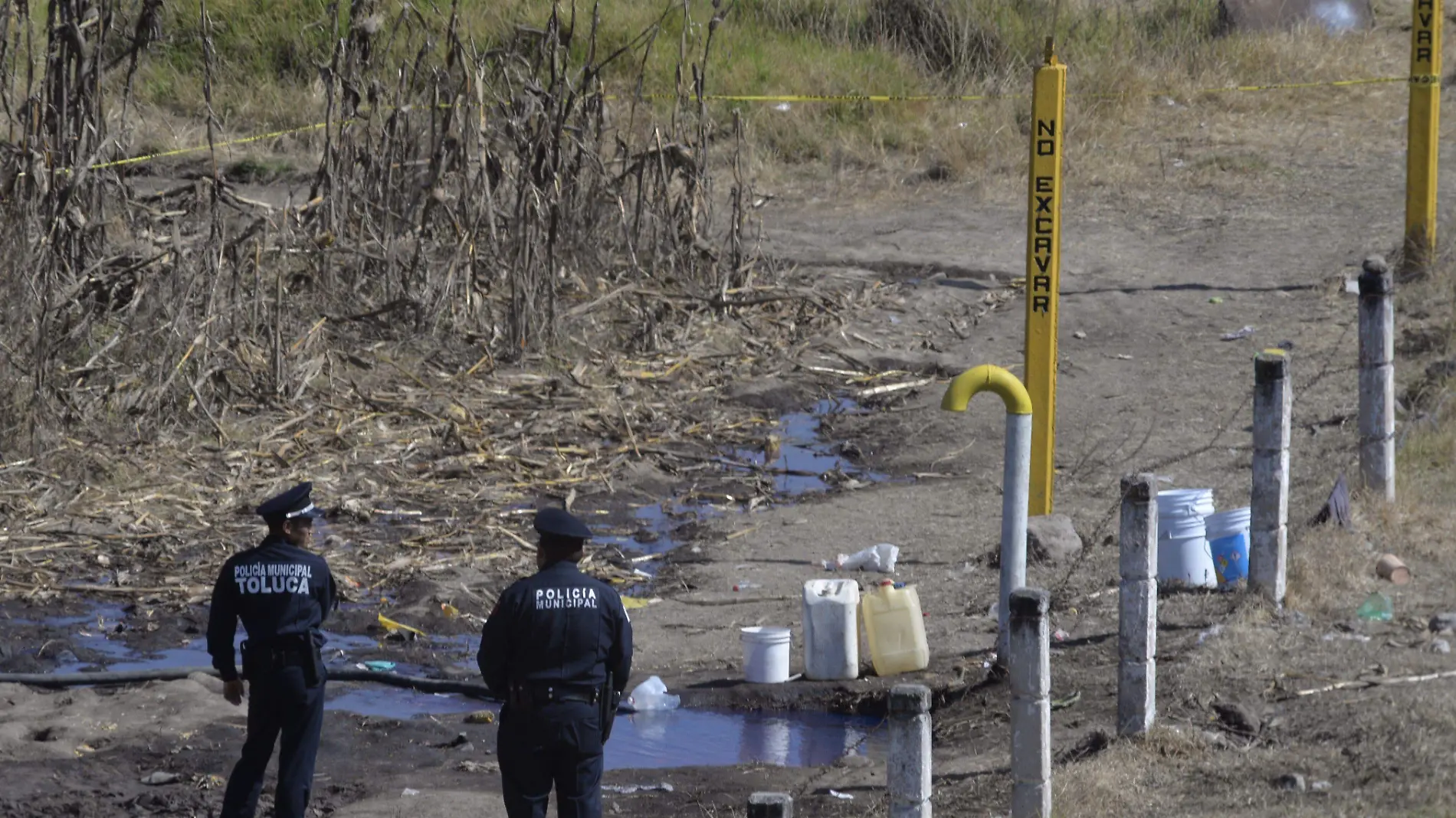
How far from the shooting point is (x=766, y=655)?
7.36 m

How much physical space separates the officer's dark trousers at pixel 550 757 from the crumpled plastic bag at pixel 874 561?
367 cm

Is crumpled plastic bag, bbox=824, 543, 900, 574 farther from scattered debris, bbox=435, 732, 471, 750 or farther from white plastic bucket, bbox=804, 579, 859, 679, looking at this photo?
scattered debris, bbox=435, 732, 471, 750

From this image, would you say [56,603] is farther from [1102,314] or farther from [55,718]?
[1102,314]

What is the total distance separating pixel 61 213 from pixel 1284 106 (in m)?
13.5

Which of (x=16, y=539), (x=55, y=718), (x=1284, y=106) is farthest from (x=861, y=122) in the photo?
(x=55, y=718)

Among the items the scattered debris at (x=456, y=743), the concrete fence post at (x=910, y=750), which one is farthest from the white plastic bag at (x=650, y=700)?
the concrete fence post at (x=910, y=750)

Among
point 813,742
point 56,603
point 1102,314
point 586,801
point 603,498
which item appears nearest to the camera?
point 586,801

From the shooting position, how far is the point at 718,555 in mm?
9305

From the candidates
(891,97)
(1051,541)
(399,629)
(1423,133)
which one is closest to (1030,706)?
(1051,541)

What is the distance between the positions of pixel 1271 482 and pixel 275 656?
384cm

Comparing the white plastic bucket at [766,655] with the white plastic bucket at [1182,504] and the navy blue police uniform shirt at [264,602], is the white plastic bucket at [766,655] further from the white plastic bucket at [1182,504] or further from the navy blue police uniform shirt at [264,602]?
the navy blue police uniform shirt at [264,602]

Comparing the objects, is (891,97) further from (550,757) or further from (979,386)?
(550,757)

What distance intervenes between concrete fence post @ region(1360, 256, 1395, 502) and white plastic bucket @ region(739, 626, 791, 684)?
2825 millimetres

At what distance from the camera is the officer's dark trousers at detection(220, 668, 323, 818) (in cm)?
584
